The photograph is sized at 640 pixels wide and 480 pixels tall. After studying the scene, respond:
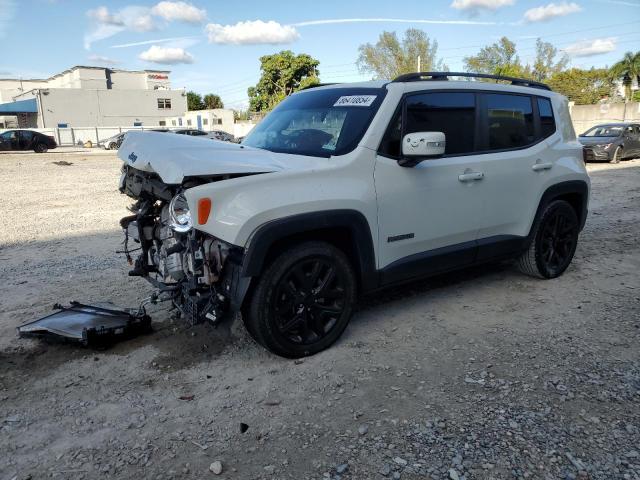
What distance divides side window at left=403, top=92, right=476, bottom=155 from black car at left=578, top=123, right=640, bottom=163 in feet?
52.4

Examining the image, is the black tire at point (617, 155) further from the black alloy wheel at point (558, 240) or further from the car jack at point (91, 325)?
the car jack at point (91, 325)

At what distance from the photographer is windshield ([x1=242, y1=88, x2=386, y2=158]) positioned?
378 centimetres

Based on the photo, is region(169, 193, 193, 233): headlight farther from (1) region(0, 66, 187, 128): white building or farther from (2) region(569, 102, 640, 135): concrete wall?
(1) region(0, 66, 187, 128): white building

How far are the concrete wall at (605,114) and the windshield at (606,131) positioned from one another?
1476 centimetres

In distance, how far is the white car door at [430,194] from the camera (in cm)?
375

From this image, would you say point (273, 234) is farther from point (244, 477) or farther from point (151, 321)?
point (151, 321)

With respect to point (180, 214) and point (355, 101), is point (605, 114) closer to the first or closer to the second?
point (355, 101)

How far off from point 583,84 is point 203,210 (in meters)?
64.9

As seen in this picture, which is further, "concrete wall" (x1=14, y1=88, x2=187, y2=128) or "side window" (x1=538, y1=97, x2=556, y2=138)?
"concrete wall" (x1=14, y1=88, x2=187, y2=128)

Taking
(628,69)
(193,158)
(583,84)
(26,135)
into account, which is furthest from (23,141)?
(628,69)

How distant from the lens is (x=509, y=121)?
4.66 meters

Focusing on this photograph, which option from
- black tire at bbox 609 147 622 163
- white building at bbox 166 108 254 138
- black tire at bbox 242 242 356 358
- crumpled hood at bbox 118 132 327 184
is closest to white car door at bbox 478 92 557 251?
black tire at bbox 242 242 356 358

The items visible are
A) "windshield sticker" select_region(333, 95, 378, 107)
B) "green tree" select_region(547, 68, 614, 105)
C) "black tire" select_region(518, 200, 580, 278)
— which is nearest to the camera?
"windshield sticker" select_region(333, 95, 378, 107)

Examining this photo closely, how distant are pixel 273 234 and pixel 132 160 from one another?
127 centimetres
